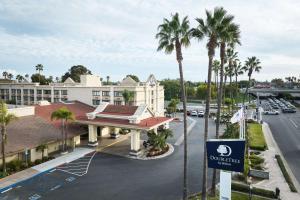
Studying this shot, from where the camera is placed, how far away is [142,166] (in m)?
31.2

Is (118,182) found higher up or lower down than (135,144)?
lower down

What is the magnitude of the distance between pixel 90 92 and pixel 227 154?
47.7 m

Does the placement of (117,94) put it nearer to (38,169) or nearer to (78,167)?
(78,167)

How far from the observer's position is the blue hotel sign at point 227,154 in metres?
13.2

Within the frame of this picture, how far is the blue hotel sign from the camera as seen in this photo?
1324 cm

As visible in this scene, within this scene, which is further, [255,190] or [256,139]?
[256,139]

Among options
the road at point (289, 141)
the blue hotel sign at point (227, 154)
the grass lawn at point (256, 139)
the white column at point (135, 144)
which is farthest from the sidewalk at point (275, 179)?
the white column at point (135, 144)

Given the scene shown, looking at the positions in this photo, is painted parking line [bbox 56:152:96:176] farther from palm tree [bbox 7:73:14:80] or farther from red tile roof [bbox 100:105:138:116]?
palm tree [bbox 7:73:14:80]

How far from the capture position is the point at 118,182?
85.9 ft

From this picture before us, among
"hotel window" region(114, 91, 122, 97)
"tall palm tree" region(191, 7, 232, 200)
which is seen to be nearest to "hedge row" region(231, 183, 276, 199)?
"tall palm tree" region(191, 7, 232, 200)

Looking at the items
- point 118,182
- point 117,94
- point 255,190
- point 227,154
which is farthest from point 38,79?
point 227,154

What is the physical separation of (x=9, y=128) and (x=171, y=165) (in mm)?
24011

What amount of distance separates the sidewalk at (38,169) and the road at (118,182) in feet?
3.59

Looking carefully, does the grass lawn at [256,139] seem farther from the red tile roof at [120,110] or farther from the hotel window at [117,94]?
the hotel window at [117,94]
